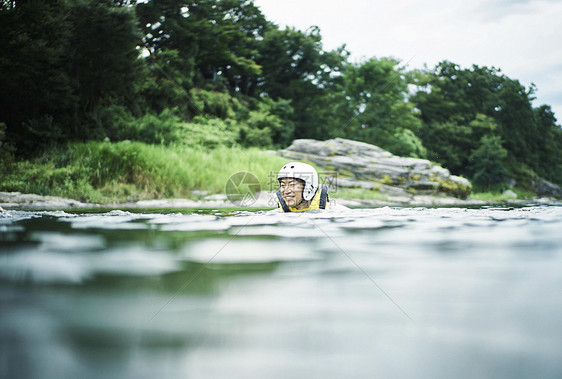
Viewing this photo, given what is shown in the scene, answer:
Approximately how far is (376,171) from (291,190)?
34.4 feet

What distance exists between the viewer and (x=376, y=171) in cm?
1647

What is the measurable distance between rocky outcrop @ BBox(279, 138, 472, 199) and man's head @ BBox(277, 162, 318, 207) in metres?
9.05

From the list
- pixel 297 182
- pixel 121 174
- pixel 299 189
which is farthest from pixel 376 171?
pixel 297 182

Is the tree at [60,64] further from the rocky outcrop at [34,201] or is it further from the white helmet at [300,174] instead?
the white helmet at [300,174]

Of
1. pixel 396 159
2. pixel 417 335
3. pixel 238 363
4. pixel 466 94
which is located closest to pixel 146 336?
pixel 238 363

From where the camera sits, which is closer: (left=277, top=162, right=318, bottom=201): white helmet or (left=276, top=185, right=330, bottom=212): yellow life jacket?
(left=277, top=162, right=318, bottom=201): white helmet

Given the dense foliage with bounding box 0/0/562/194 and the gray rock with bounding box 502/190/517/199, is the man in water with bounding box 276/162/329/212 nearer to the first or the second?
the dense foliage with bounding box 0/0/562/194

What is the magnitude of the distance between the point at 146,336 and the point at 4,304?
101 centimetres

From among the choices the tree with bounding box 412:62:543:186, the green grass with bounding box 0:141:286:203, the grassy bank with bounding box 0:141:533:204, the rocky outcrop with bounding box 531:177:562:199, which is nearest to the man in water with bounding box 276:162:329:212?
the grassy bank with bounding box 0:141:533:204

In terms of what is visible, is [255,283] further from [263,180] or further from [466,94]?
[466,94]

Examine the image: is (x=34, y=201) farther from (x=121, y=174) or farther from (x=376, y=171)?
(x=376, y=171)

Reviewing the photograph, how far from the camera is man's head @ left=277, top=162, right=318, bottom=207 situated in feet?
20.8

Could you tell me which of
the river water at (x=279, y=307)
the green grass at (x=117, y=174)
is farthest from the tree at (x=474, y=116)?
the river water at (x=279, y=307)

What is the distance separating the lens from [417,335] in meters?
1.97
